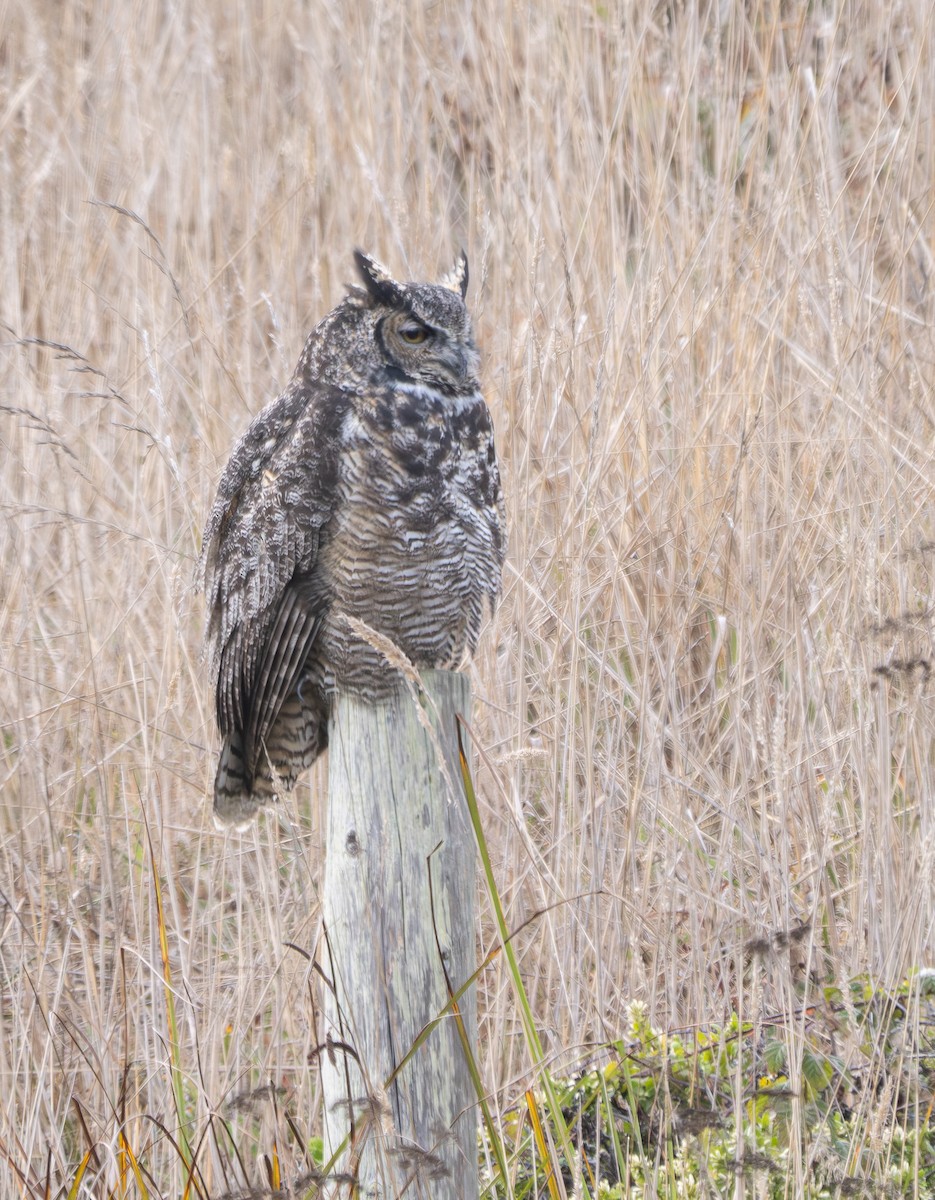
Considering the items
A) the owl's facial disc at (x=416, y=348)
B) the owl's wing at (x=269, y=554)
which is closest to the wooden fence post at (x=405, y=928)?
the owl's wing at (x=269, y=554)

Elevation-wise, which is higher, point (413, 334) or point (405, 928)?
point (413, 334)

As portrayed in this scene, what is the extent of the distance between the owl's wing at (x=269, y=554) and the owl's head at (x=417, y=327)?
0.12 m

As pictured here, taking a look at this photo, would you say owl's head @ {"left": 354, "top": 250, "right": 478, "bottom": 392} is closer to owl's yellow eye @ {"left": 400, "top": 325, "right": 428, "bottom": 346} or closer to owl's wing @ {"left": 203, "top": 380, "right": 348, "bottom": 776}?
owl's yellow eye @ {"left": 400, "top": 325, "right": 428, "bottom": 346}

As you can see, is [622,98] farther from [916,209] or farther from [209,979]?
[209,979]

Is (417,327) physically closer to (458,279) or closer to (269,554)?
(458,279)

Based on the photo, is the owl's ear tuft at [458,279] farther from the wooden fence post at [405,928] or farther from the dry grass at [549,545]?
the wooden fence post at [405,928]

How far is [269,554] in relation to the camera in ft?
6.94

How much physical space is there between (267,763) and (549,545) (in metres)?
0.97

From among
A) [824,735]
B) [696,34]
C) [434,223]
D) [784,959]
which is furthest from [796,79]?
[784,959]

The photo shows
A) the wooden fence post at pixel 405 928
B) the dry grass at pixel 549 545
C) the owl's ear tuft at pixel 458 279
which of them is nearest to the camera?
the wooden fence post at pixel 405 928

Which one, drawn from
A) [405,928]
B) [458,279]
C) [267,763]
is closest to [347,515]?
[267,763]

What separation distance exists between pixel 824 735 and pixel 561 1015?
74cm

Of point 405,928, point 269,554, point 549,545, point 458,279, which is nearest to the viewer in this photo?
point 405,928

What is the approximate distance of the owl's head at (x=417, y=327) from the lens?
2.15 metres
